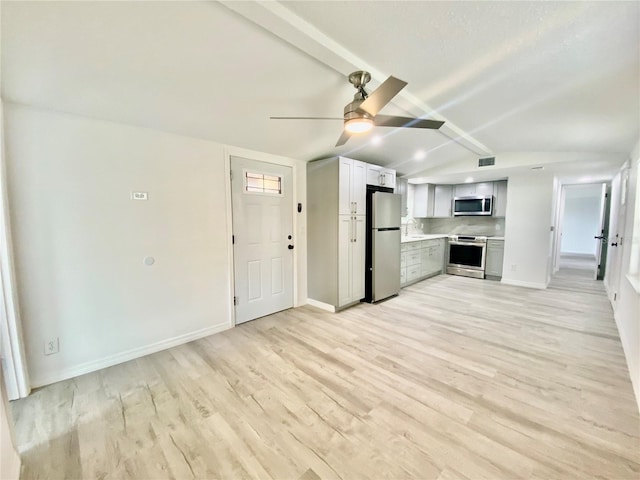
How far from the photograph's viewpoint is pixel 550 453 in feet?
4.79

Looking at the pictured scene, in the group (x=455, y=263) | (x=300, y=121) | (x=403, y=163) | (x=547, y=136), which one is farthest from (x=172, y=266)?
(x=455, y=263)

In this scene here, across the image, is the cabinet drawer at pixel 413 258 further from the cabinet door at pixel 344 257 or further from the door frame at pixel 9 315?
the door frame at pixel 9 315

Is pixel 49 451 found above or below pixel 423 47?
below

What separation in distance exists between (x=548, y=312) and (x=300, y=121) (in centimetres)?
420

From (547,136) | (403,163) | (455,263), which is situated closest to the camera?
(547,136)

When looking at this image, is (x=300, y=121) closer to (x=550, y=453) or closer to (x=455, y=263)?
(x=550, y=453)

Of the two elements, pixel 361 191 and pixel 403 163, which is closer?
pixel 361 191

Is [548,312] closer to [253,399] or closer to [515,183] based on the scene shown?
[515,183]

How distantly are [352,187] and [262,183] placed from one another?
4.16ft

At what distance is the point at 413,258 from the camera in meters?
5.14

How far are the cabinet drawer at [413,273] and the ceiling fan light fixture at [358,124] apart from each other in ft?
12.0

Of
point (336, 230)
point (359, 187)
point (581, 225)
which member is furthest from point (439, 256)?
point (581, 225)

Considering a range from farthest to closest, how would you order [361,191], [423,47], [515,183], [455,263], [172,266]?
1. [455,263]
2. [515,183]
3. [361,191]
4. [172,266]
5. [423,47]

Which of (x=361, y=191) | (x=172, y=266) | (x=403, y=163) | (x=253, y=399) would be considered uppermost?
(x=403, y=163)
